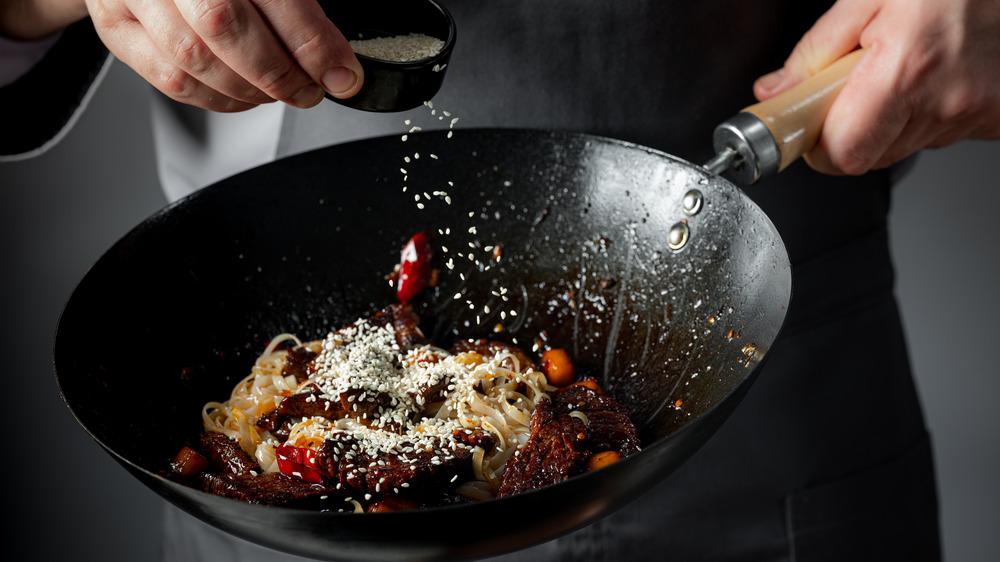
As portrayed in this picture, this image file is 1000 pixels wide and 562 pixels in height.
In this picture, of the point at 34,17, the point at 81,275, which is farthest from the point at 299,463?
the point at 81,275

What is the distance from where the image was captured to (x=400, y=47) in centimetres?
136

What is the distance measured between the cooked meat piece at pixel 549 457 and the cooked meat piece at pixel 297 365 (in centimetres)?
45

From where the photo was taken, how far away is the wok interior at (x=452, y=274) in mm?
1286

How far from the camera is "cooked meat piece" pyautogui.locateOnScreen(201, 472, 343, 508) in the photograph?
3.91 feet

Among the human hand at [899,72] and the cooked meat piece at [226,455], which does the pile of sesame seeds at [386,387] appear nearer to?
the cooked meat piece at [226,455]

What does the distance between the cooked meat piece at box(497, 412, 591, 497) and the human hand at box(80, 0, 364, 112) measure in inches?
24.7

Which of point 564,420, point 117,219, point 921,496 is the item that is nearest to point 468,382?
point 564,420

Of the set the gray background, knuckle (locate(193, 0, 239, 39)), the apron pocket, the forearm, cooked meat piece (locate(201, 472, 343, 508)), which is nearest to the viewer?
knuckle (locate(193, 0, 239, 39))

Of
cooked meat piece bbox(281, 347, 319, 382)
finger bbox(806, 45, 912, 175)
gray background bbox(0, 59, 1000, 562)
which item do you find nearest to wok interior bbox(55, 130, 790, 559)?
cooked meat piece bbox(281, 347, 319, 382)

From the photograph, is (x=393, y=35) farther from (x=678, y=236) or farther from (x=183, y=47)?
(x=678, y=236)

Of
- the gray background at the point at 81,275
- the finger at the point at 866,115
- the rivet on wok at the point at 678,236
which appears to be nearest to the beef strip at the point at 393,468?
the rivet on wok at the point at 678,236

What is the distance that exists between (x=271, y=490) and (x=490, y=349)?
0.52 m

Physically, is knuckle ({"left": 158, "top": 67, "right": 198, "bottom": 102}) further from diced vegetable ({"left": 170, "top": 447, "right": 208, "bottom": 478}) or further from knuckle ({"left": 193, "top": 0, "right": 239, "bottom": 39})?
diced vegetable ({"left": 170, "top": 447, "right": 208, "bottom": 478})

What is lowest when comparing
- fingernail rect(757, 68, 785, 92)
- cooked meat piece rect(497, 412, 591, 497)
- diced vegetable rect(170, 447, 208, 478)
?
diced vegetable rect(170, 447, 208, 478)
